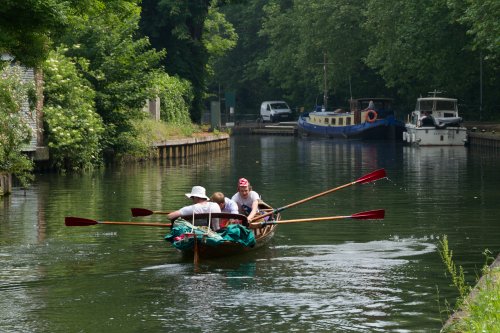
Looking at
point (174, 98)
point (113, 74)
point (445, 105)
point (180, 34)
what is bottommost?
point (445, 105)

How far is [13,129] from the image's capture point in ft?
120

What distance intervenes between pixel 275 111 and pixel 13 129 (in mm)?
76411

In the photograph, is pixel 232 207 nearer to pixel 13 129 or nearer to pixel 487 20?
pixel 13 129

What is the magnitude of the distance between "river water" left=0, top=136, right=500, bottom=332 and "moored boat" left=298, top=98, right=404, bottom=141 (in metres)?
46.1

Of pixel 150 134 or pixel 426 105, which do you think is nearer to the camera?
pixel 150 134

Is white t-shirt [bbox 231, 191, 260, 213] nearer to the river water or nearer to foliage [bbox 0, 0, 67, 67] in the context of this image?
the river water

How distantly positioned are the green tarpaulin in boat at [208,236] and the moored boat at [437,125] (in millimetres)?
51986

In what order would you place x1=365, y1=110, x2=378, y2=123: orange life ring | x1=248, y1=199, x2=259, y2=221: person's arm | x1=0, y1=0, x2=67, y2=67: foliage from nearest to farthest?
x1=248, y1=199, x2=259, y2=221: person's arm → x1=0, y1=0, x2=67, y2=67: foliage → x1=365, y1=110, x2=378, y2=123: orange life ring

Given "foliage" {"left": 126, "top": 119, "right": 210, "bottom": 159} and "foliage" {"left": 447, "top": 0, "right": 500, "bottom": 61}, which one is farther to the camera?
"foliage" {"left": 447, "top": 0, "right": 500, "bottom": 61}

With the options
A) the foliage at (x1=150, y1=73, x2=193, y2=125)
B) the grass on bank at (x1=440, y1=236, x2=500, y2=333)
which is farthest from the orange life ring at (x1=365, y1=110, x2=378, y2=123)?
the grass on bank at (x1=440, y1=236, x2=500, y2=333)

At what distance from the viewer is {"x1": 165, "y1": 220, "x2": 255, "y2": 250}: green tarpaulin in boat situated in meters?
21.3

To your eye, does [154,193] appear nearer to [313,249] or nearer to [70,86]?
[70,86]

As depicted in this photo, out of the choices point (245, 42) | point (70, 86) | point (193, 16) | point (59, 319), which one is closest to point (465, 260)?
point (59, 319)

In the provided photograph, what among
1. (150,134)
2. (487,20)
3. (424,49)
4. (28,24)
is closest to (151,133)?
(150,134)
